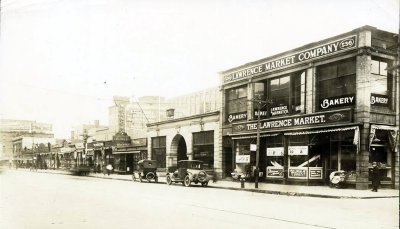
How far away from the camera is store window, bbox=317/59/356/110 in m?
23.7

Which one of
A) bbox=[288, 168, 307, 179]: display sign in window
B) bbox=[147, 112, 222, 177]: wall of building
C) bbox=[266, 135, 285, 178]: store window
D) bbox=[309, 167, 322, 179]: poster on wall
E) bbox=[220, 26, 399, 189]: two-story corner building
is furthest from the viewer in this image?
bbox=[147, 112, 222, 177]: wall of building

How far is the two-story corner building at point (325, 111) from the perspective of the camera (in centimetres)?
2283

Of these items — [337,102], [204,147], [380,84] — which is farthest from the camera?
[204,147]

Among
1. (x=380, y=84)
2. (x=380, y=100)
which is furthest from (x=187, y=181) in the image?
(x=380, y=84)

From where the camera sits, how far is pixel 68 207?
45.2 ft

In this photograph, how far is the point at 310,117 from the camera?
1014 inches

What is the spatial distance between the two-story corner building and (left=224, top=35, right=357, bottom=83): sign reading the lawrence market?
6 centimetres

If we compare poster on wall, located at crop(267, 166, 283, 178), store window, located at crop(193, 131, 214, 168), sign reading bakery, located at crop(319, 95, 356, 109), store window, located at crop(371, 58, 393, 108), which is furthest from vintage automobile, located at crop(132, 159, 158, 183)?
store window, located at crop(371, 58, 393, 108)

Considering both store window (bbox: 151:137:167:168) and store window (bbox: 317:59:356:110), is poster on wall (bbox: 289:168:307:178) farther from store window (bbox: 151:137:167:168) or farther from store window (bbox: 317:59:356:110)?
store window (bbox: 151:137:167:168)

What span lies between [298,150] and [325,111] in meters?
3.30

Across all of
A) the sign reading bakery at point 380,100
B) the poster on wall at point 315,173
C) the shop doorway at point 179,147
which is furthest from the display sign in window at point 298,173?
the shop doorway at point 179,147

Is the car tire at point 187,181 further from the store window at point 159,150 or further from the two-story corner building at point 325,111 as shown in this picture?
the store window at point 159,150

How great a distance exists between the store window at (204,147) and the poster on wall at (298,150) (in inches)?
372

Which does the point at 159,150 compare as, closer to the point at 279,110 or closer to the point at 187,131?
the point at 187,131
